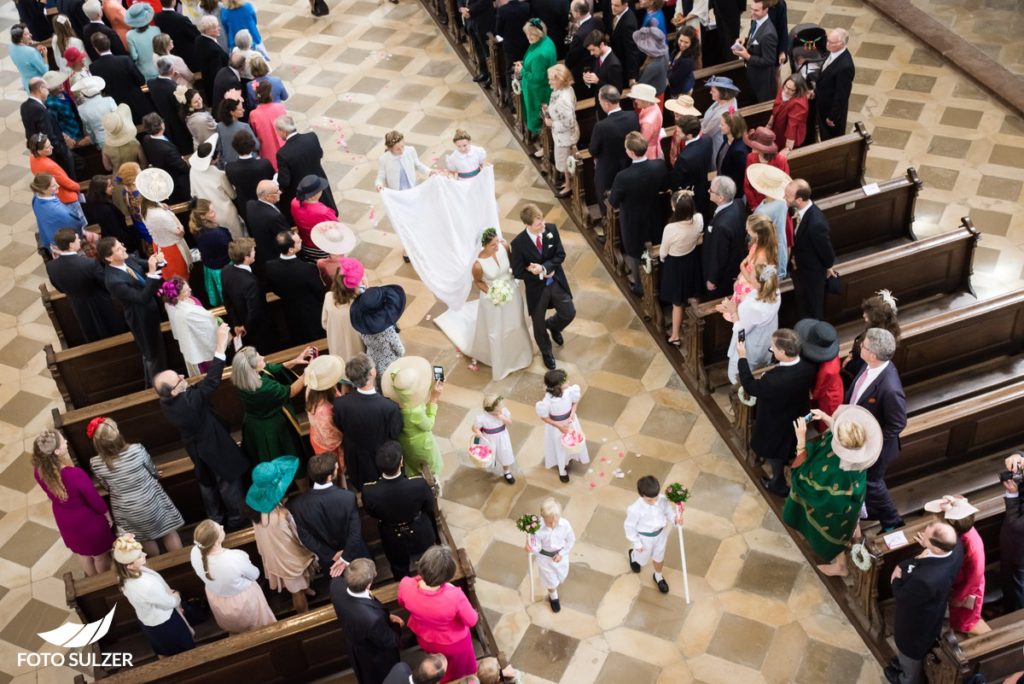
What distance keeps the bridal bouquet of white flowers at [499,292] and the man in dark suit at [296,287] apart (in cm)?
133

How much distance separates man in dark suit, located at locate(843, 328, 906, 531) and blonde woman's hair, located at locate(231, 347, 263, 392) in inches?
150

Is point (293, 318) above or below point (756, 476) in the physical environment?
above

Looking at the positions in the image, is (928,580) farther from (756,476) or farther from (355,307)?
(355,307)

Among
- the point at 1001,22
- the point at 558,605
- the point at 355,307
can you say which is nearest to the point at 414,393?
the point at 355,307

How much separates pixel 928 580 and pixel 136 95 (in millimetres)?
8917

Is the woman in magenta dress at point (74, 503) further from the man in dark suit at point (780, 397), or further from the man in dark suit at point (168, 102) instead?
the man in dark suit at point (780, 397)

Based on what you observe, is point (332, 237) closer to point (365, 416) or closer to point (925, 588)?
point (365, 416)

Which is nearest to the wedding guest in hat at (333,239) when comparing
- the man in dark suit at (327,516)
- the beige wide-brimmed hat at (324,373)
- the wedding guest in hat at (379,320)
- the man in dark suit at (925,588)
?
the wedding guest in hat at (379,320)

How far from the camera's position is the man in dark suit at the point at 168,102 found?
10.7 m

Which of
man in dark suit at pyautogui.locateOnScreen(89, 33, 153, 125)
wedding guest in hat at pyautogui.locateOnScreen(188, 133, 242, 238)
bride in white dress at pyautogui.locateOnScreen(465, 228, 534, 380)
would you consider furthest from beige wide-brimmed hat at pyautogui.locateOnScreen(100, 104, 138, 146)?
bride in white dress at pyautogui.locateOnScreen(465, 228, 534, 380)

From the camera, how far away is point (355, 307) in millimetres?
7727

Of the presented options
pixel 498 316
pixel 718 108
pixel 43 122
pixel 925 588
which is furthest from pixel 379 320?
pixel 43 122

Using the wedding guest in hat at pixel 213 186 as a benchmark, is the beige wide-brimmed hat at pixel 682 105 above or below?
above

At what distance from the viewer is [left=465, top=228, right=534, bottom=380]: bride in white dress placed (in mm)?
8398
